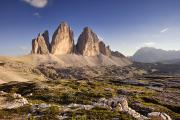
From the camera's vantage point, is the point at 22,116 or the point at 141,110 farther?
the point at 141,110

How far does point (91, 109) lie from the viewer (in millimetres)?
35969

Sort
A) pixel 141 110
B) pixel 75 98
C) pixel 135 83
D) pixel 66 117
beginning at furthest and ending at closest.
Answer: pixel 135 83, pixel 75 98, pixel 141 110, pixel 66 117

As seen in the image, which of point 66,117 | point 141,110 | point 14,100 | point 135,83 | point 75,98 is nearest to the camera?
point 66,117

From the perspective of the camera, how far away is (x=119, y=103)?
146 ft

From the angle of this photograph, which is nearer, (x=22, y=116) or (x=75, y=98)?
(x=22, y=116)

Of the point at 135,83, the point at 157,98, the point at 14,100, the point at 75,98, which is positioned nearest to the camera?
the point at 14,100

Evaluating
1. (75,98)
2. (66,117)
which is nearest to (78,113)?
(66,117)

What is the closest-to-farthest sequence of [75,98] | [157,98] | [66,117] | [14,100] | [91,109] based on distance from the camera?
[66,117]
[91,109]
[14,100]
[75,98]
[157,98]

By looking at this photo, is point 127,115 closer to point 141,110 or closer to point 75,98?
point 141,110

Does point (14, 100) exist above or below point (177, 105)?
above

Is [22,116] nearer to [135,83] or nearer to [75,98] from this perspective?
[75,98]

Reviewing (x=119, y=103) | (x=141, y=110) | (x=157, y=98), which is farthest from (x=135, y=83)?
(x=119, y=103)

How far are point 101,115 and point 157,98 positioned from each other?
53298 millimetres

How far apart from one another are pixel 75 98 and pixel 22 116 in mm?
39568
